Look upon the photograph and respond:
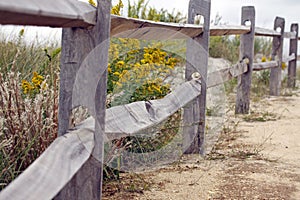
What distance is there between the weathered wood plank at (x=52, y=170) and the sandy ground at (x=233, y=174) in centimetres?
123

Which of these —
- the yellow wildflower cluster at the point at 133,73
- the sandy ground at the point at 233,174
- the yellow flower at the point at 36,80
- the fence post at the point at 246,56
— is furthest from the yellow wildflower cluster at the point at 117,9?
the fence post at the point at 246,56

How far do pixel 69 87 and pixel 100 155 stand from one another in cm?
38

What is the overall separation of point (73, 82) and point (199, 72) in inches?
94.1

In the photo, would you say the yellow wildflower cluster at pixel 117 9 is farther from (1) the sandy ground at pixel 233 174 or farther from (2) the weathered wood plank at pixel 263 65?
(2) the weathered wood plank at pixel 263 65

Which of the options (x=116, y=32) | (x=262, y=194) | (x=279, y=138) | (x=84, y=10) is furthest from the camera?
(x=279, y=138)

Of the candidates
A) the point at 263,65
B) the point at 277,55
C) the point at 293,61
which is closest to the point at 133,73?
the point at 263,65

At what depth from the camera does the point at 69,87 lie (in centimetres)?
207

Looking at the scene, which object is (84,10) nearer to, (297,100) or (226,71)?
(226,71)

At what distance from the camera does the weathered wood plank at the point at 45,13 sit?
1303 mm

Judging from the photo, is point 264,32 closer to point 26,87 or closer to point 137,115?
point 26,87

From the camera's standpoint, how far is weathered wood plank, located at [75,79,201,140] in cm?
241

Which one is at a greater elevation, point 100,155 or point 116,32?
→ point 116,32

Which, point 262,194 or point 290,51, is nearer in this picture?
point 262,194

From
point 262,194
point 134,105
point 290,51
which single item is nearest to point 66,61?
point 134,105
